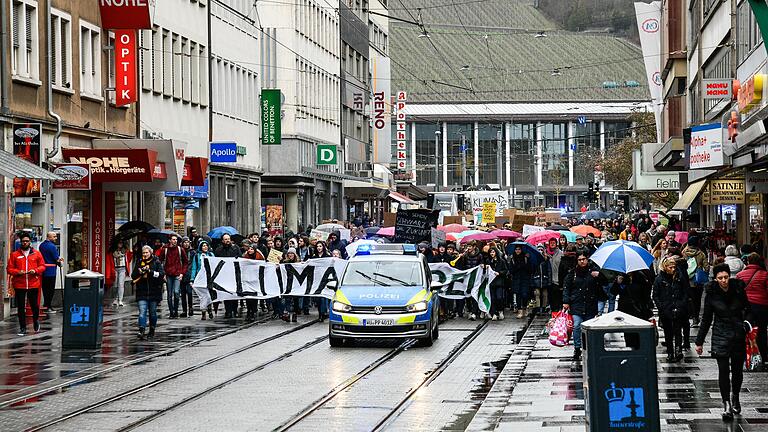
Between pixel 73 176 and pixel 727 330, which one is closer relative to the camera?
→ pixel 727 330

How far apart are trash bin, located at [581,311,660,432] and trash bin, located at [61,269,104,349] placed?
1272 centimetres

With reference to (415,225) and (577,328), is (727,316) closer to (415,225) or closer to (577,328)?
(577,328)

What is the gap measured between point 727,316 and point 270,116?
4555cm

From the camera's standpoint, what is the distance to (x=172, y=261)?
31.1 metres

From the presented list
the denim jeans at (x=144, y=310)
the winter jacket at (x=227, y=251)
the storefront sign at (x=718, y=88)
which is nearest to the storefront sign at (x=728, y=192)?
the storefront sign at (x=718, y=88)

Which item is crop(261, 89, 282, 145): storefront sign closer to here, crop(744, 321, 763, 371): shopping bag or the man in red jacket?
the man in red jacket

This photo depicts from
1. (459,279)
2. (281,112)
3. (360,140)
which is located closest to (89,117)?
(459,279)

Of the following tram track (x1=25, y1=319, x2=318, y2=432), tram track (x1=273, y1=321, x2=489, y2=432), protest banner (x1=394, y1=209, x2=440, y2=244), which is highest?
protest banner (x1=394, y1=209, x2=440, y2=244)

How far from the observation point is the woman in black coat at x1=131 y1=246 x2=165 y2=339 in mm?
25125

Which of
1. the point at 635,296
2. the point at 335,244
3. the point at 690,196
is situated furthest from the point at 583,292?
the point at 690,196

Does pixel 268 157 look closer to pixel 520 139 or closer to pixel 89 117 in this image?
pixel 89 117

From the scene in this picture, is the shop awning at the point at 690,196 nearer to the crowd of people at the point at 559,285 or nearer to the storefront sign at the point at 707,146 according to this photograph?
the crowd of people at the point at 559,285

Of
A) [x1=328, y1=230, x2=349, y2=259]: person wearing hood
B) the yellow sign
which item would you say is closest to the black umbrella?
[x1=328, y1=230, x2=349, y2=259]: person wearing hood

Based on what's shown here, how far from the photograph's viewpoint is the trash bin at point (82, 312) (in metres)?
23.3
